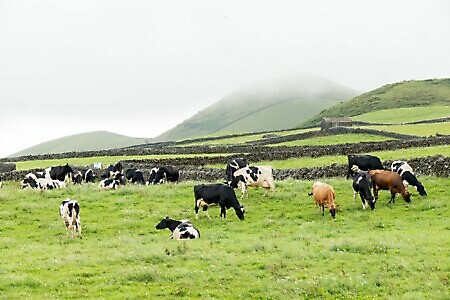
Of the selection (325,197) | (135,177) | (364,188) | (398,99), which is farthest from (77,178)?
(398,99)

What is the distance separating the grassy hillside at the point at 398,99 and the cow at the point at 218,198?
129 meters

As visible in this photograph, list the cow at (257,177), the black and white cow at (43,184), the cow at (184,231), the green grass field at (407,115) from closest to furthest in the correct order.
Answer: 1. the cow at (184,231)
2. the cow at (257,177)
3. the black and white cow at (43,184)
4. the green grass field at (407,115)

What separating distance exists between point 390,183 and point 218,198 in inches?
328

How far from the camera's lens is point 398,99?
16462 cm

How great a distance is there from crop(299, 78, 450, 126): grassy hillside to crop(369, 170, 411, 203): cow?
412 ft

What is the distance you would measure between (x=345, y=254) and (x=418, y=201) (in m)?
10.2

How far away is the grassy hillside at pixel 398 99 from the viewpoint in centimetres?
A: 15625

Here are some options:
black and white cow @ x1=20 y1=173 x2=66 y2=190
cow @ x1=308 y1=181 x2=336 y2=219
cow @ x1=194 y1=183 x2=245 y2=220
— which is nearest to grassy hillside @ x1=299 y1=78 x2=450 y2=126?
black and white cow @ x1=20 y1=173 x2=66 y2=190

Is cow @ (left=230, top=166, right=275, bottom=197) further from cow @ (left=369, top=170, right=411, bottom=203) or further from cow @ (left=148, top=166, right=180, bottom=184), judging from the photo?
cow @ (left=148, top=166, right=180, bottom=184)

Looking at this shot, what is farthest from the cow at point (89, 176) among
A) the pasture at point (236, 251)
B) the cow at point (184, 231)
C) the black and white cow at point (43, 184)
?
the cow at point (184, 231)

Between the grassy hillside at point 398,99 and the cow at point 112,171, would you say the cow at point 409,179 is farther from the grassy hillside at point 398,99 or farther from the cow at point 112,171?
the grassy hillside at point 398,99

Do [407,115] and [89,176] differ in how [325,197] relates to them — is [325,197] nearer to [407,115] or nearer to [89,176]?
[89,176]

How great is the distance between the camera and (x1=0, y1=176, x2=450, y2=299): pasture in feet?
54.8

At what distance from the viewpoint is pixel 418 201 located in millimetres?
28359
